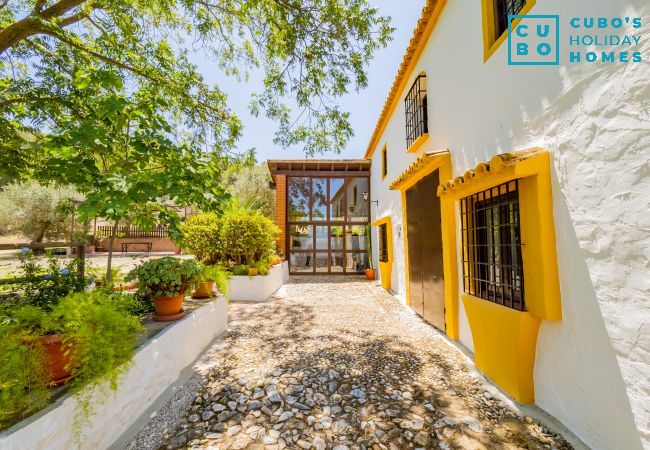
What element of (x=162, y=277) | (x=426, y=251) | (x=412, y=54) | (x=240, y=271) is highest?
(x=412, y=54)

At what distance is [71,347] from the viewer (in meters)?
2.07

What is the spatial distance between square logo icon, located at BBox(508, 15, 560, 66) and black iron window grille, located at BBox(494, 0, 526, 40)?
0.28 metres

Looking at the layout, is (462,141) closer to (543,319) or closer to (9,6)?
(543,319)

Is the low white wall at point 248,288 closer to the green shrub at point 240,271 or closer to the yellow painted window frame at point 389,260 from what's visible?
the green shrub at point 240,271

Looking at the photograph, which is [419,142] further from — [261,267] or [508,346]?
[261,267]

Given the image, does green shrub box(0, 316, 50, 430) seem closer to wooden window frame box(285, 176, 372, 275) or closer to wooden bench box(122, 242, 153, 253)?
wooden window frame box(285, 176, 372, 275)

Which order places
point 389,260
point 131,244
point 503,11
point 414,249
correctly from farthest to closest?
1. point 131,244
2. point 389,260
3. point 414,249
4. point 503,11

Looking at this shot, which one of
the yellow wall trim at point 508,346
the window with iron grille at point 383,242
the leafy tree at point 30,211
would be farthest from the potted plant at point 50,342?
the leafy tree at point 30,211

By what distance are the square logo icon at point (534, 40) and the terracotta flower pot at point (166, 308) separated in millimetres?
5157

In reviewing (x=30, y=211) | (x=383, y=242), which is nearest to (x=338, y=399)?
(x=383, y=242)

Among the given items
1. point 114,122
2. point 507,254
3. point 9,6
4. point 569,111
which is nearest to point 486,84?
point 569,111

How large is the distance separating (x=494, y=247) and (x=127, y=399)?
14.5ft

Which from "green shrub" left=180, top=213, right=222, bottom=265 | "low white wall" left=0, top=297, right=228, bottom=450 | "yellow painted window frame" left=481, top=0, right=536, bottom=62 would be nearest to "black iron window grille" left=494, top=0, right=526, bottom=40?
"yellow painted window frame" left=481, top=0, right=536, bottom=62

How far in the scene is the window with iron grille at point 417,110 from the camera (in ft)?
17.6
